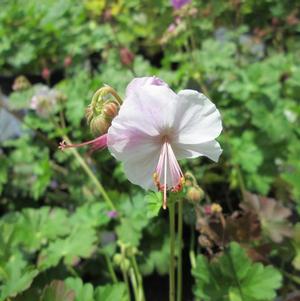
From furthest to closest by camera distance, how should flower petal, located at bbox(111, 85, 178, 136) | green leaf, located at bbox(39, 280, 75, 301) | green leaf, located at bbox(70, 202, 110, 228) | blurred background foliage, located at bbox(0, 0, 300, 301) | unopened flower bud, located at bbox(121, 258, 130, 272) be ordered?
green leaf, located at bbox(70, 202, 110, 228) < unopened flower bud, located at bbox(121, 258, 130, 272) < blurred background foliage, located at bbox(0, 0, 300, 301) < green leaf, located at bbox(39, 280, 75, 301) < flower petal, located at bbox(111, 85, 178, 136)

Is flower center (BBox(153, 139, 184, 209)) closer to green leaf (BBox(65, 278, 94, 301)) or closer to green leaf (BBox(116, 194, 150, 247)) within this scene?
green leaf (BBox(65, 278, 94, 301))

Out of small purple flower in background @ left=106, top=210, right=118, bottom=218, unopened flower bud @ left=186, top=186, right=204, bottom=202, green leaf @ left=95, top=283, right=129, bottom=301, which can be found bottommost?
small purple flower in background @ left=106, top=210, right=118, bottom=218

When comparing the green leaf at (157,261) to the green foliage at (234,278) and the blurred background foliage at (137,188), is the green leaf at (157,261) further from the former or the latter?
the green foliage at (234,278)

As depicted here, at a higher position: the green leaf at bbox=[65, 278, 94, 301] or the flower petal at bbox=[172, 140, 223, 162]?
the flower petal at bbox=[172, 140, 223, 162]

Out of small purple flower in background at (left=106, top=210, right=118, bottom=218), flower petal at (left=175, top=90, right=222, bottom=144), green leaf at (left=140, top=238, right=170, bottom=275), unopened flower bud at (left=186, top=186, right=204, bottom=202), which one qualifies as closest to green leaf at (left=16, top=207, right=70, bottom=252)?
small purple flower in background at (left=106, top=210, right=118, bottom=218)

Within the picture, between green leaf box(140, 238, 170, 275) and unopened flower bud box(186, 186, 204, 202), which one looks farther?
green leaf box(140, 238, 170, 275)

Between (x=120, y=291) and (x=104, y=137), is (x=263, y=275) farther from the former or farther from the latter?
(x=104, y=137)

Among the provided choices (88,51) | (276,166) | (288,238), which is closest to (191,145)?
(288,238)
